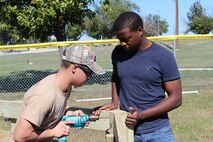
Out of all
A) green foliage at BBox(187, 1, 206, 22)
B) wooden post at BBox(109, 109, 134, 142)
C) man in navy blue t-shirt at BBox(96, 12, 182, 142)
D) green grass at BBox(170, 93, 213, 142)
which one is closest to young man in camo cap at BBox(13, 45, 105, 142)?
wooden post at BBox(109, 109, 134, 142)

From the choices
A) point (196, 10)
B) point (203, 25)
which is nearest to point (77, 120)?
point (203, 25)

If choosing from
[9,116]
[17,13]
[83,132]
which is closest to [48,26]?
[17,13]

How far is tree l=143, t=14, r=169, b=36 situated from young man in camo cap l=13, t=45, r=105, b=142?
67981 millimetres

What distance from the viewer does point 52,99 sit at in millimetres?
2244

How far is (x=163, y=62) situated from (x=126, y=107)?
17.8 inches

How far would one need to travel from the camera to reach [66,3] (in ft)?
36.0

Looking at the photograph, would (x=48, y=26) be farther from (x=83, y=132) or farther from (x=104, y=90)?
(x=83, y=132)

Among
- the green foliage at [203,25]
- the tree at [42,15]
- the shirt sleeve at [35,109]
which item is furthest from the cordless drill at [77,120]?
the green foliage at [203,25]

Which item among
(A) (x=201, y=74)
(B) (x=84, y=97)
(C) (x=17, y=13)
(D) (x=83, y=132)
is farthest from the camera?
(A) (x=201, y=74)

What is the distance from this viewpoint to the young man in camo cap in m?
2.16

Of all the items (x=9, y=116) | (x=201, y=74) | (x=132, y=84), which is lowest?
(x=201, y=74)

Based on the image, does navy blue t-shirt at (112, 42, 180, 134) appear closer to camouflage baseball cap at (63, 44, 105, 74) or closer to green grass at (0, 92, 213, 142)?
camouflage baseball cap at (63, 44, 105, 74)

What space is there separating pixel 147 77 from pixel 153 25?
7837 cm

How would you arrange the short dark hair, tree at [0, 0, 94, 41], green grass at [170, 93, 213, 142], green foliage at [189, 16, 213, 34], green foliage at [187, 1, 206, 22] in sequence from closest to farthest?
the short dark hair → green grass at [170, 93, 213, 142] → tree at [0, 0, 94, 41] → green foliage at [189, 16, 213, 34] → green foliage at [187, 1, 206, 22]
